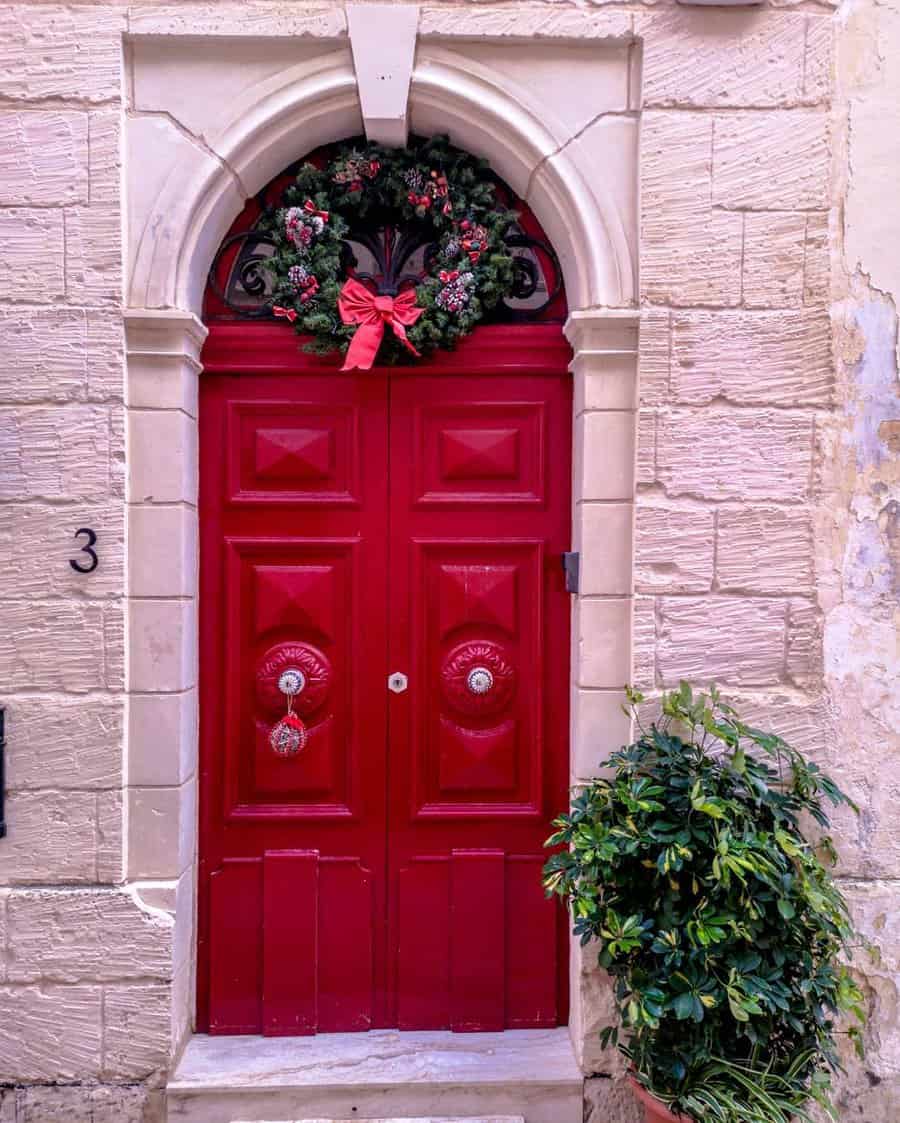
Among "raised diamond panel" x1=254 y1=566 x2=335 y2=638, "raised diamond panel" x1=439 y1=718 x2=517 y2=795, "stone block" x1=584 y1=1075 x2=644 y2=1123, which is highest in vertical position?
"raised diamond panel" x1=254 y1=566 x2=335 y2=638

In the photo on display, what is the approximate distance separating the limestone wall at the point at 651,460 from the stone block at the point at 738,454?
0.01m

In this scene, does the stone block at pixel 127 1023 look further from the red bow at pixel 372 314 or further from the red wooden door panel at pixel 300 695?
the red bow at pixel 372 314

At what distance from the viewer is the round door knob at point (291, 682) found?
3.33 metres

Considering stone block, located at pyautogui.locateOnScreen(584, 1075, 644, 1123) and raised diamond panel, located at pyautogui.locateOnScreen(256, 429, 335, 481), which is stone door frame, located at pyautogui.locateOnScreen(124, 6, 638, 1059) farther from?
raised diamond panel, located at pyautogui.locateOnScreen(256, 429, 335, 481)

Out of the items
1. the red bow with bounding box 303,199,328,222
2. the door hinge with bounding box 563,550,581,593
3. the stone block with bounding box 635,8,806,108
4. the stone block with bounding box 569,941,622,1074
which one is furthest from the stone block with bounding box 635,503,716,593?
the red bow with bounding box 303,199,328,222

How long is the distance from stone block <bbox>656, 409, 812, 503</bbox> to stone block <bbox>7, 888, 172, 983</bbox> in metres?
2.35

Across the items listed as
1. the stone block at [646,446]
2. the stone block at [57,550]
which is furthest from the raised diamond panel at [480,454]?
the stone block at [57,550]

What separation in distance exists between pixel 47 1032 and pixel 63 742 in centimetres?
97

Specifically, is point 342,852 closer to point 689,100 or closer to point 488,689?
point 488,689

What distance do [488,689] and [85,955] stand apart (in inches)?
64.6

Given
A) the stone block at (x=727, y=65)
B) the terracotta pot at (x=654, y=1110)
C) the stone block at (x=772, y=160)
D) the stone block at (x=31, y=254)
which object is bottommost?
the terracotta pot at (x=654, y=1110)

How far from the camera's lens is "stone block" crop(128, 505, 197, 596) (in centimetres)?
316

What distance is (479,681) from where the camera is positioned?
3.37 metres

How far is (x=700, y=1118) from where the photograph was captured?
2.58 m
